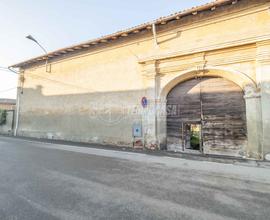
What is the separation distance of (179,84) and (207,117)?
1.88 metres

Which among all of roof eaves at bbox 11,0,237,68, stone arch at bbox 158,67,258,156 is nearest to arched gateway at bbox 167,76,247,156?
stone arch at bbox 158,67,258,156

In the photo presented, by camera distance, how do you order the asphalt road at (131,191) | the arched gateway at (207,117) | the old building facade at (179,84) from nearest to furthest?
the asphalt road at (131,191)
the old building facade at (179,84)
the arched gateway at (207,117)

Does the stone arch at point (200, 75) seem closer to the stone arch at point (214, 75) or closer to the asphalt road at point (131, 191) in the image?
the stone arch at point (214, 75)

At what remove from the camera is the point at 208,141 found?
23.9 feet

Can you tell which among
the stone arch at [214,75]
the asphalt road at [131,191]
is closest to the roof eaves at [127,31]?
the stone arch at [214,75]

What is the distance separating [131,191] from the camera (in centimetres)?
327

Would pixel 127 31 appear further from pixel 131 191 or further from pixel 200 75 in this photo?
pixel 131 191

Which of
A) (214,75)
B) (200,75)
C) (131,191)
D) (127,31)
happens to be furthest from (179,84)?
(131,191)

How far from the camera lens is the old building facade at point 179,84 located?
631 centimetres

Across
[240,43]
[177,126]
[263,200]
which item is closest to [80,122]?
[177,126]

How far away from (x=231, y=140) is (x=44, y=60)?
485 inches

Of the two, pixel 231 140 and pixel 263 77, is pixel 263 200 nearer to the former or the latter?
pixel 231 140

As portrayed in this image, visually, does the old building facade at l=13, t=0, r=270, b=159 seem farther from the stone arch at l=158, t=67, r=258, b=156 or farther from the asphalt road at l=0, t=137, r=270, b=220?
the asphalt road at l=0, t=137, r=270, b=220

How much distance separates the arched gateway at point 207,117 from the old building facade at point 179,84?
0.11 feet
